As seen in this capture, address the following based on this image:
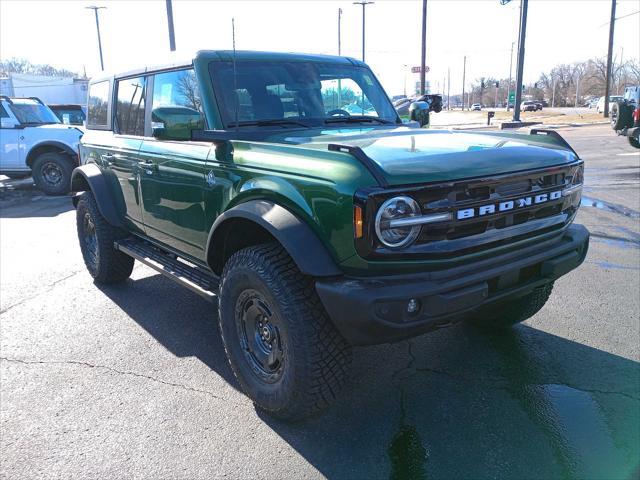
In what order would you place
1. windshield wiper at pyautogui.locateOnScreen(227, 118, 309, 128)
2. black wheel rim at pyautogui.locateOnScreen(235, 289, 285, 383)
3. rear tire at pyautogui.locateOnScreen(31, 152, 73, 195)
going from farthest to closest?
1. rear tire at pyautogui.locateOnScreen(31, 152, 73, 195)
2. windshield wiper at pyautogui.locateOnScreen(227, 118, 309, 128)
3. black wheel rim at pyautogui.locateOnScreen(235, 289, 285, 383)

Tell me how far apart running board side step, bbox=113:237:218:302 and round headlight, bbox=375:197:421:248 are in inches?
53.1

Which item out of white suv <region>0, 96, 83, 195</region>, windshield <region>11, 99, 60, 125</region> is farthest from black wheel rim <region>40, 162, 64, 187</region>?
windshield <region>11, 99, 60, 125</region>

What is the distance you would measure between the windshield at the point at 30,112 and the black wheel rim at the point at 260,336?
11472 millimetres

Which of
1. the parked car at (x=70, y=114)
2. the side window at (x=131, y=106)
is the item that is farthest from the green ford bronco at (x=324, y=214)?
the parked car at (x=70, y=114)

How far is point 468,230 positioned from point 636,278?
3352 mm

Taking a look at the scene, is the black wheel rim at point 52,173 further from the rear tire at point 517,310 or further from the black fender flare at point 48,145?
the rear tire at point 517,310

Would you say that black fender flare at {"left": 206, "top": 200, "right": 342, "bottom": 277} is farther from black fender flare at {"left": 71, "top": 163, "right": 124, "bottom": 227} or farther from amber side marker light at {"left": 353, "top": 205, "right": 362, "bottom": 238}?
black fender flare at {"left": 71, "top": 163, "right": 124, "bottom": 227}

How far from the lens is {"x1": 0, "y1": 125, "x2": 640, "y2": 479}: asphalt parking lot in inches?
105

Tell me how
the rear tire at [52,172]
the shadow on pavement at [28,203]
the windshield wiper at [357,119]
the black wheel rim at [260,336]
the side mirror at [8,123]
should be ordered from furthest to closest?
the rear tire at [52,172]
the side mirror at [8,123]
the shadow on pavement at [28,203]
the windshield wiper at [357,119]
the black wheel rim at [260,336]

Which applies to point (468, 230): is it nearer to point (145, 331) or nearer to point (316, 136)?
point (316, 136)

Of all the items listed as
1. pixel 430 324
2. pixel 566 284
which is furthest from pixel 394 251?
pixel 566 284

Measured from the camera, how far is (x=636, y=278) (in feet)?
16.8

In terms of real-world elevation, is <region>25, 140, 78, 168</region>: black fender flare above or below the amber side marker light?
below

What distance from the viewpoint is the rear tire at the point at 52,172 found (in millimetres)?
12070
